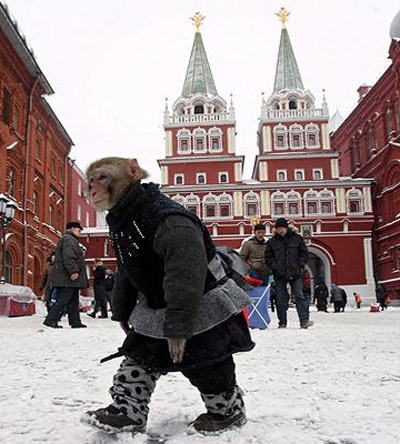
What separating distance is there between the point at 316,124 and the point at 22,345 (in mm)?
38272

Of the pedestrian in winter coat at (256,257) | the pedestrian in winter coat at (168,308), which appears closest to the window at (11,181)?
the pedestrian in winter coat at (256,257)

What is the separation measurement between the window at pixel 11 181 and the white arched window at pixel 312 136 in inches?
985

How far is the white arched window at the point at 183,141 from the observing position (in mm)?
41062

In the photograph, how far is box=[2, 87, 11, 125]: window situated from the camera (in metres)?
20.8

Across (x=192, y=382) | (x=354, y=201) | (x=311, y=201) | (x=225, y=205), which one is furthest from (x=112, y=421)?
(x=354, y=201)

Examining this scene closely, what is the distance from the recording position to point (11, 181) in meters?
21.8

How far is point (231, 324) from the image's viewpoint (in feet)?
7.26

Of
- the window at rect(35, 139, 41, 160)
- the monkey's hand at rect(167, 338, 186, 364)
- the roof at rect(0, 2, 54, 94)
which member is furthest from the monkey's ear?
the window at rect(35, 139, 41, 160)

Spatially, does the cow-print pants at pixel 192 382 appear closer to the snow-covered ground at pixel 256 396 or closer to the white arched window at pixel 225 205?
the snow-covered ground at pixel 256 396

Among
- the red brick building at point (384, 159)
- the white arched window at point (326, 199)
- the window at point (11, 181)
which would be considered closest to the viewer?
the window at point (11, 181)

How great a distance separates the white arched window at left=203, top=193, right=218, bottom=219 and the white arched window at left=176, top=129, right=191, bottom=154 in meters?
4.50

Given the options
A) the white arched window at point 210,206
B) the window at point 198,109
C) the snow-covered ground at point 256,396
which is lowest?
the snow-covered ground at point 256,396

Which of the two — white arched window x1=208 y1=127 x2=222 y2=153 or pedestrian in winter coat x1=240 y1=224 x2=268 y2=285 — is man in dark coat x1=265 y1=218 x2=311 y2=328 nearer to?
pedestrian in winter coat x1=240 y1=224 x2=268 y2=285

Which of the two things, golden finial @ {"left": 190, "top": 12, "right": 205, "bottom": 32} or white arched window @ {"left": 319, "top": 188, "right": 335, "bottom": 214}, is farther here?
golden finial @ {"left": 190, "top": 12, "right": 205, "bottom": 32}
